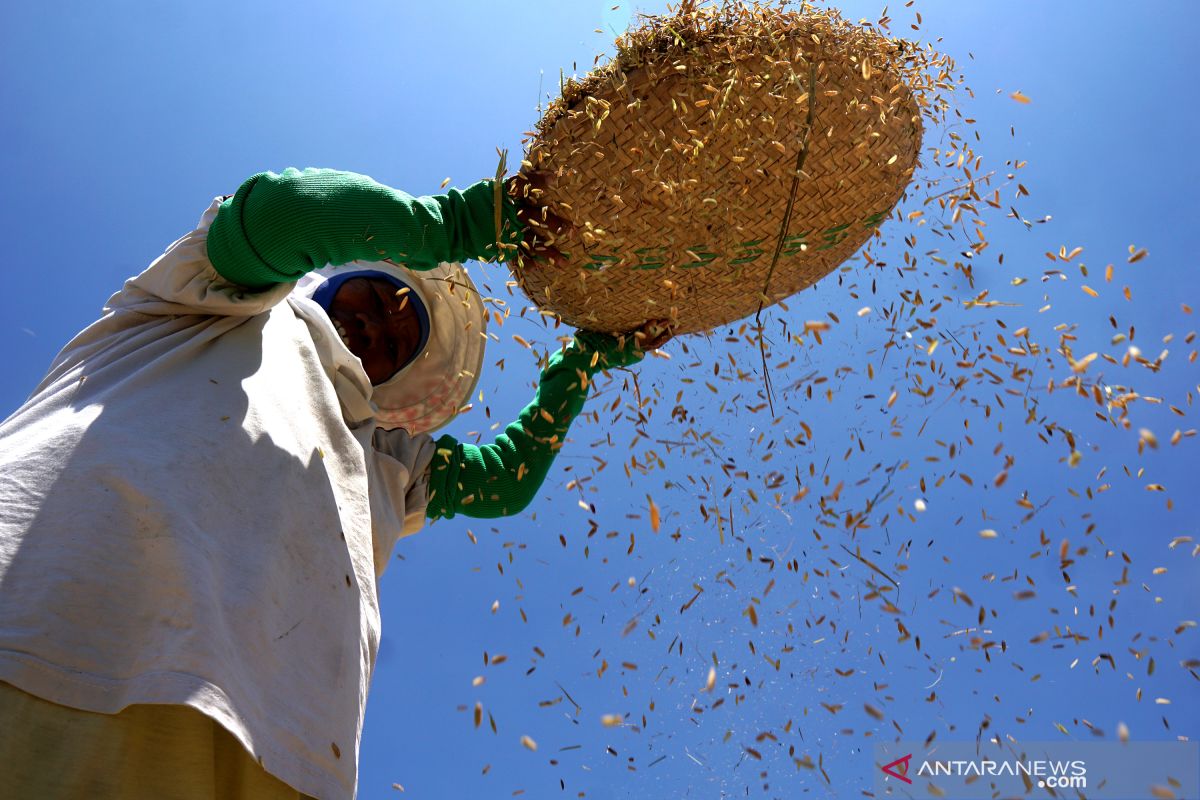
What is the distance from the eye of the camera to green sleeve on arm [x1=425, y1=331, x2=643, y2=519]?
9.09ft

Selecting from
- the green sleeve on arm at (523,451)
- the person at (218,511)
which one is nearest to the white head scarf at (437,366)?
the green sleeve on arm at (523,451)

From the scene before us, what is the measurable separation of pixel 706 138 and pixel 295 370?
45.3 inches

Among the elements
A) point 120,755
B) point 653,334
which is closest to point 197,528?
point 120,755

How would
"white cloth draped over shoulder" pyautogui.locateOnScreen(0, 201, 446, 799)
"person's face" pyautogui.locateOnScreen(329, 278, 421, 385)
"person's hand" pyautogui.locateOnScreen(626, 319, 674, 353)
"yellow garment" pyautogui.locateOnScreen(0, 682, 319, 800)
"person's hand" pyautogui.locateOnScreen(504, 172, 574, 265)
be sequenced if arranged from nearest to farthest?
1. "yellow garment" pyautogui.locateOnScreen(0, 682, 319, 800)
2. "white cloth draped over shoulder" pyautogui.locateOnScreen(0, 201, 446, 799)
3. "person's hand" pyautogui.locateOnScreen(504, 172, 574, 265)
4. "person's hand" pyautogui.locateOnScreen(626, 319, 674, 353)
5. "person's face" pyautogui.locateOnScreen(329, 278, 421, 385)

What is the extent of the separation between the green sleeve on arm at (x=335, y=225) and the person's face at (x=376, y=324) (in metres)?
0.75

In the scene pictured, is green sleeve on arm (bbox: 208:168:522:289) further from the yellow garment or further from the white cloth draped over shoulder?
the yellow garment

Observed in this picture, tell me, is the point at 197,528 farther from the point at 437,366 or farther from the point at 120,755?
the point at 437,366

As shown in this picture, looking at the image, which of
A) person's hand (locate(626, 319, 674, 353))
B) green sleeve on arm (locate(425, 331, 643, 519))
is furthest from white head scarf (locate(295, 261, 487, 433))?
person's hand (locate(626, 319, 674, 353))

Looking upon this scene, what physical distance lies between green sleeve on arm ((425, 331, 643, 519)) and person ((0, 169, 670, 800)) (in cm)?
12

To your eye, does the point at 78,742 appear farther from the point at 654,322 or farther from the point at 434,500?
the point at 654,322

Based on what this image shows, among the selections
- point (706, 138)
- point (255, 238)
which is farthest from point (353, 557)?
point (706, 138)

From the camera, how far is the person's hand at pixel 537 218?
2137mm

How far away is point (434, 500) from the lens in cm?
277

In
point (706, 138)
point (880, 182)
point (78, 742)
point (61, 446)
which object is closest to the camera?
point (78, 742)
